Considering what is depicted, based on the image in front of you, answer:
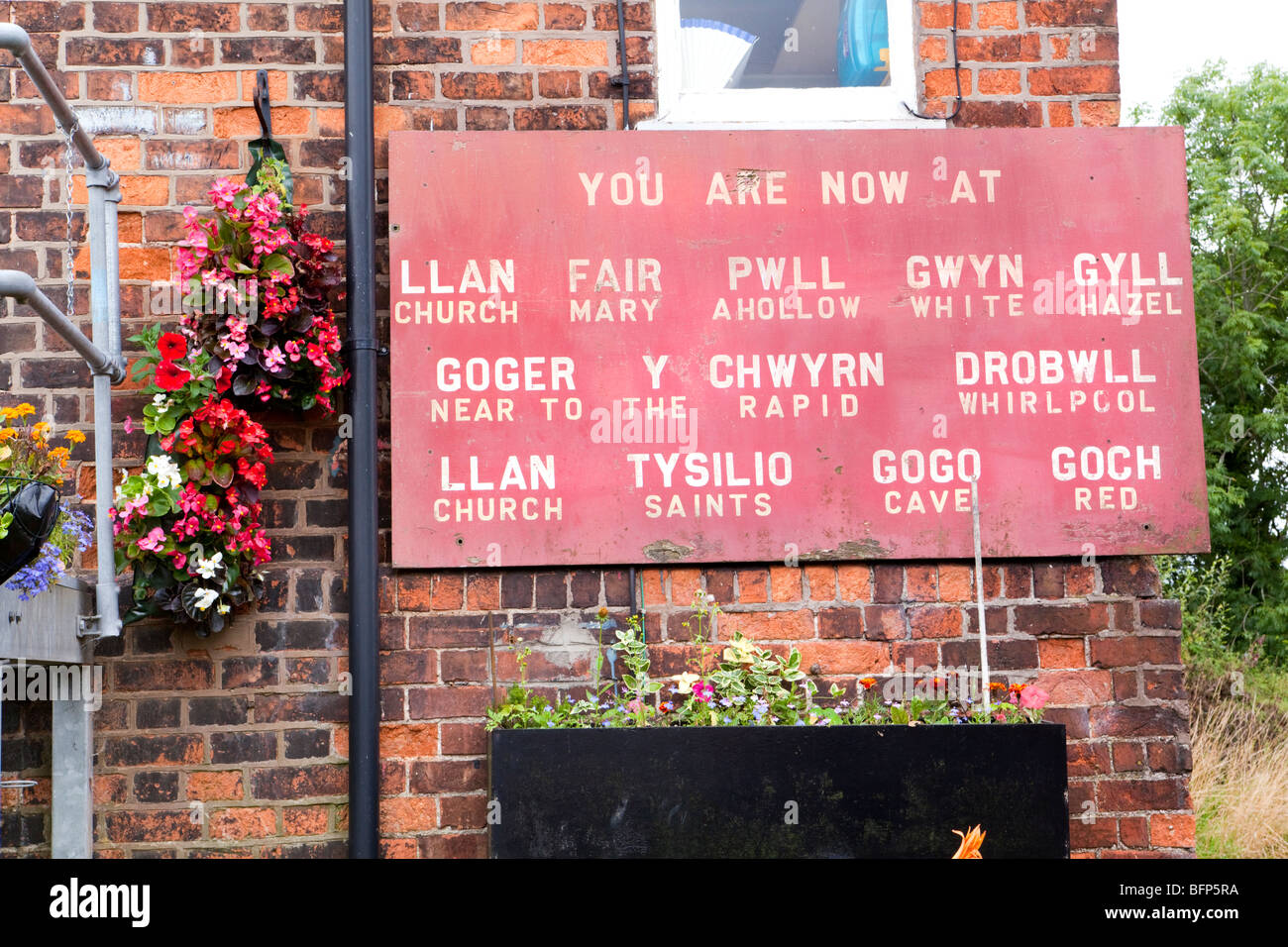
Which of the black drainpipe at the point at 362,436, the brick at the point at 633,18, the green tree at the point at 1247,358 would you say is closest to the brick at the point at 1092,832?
the black drainpipe at the point at 362,436

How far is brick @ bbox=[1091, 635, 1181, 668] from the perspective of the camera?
11.7 feet

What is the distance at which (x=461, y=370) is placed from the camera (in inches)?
139

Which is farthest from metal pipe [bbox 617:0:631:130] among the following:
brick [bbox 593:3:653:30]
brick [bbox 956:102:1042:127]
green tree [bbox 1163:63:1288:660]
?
green tree [bbox 1163:63:1288:660]

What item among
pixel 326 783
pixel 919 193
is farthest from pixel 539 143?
pixel 326 783

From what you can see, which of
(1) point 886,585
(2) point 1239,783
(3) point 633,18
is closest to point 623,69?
(3) point 633,18

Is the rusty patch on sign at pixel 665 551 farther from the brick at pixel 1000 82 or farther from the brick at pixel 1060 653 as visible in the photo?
the brick at pixel 1000 82

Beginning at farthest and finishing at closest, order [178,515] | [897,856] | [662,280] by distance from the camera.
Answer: [662,280] < [178,515] < [897,856]

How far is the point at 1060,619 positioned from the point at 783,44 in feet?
6.52

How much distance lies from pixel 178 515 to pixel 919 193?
2333mm

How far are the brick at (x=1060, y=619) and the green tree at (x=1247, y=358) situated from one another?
1151 centimetres

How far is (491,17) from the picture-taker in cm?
Answer: 371

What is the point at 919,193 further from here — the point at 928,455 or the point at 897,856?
the point at 897,856

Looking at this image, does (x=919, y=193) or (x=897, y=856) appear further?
(x=919, y=193)

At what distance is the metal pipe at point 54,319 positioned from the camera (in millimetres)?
2395
